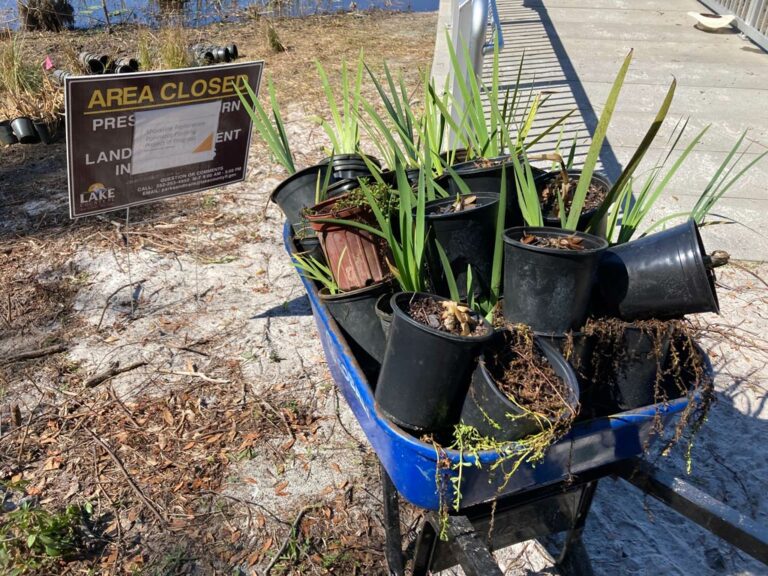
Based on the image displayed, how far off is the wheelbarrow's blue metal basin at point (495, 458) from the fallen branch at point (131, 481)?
1129 mm

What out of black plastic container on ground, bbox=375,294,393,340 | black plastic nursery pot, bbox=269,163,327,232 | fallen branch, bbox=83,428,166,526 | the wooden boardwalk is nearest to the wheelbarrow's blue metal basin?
black plastic container on ground, bbox=375,294,393,340

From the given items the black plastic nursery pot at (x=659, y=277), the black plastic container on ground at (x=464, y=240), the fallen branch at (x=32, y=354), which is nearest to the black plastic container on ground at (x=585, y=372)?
the black plastic nursery pot at (x=659, y=277)

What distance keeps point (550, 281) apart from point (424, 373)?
0.36 m

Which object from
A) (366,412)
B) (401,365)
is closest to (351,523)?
(366,412)

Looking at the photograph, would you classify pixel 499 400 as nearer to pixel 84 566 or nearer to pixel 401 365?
pixel 401 365

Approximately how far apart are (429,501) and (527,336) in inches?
16.9

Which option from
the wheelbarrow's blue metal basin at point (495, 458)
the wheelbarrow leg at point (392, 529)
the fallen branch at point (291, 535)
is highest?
the wheelbarrow's blue metal basin at point (495, 458)

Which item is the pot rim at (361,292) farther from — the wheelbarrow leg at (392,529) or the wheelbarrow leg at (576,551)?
the wheelbarrow leg at (576,551)

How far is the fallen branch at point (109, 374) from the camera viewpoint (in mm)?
2896

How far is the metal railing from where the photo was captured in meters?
6.70

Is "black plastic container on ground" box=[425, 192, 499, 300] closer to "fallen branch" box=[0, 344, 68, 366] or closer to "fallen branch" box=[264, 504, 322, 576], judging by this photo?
"fallen branch" box=[264, 504, 322, 576]

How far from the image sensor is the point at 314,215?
192 cm

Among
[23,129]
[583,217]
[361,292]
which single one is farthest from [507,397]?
[23,129]

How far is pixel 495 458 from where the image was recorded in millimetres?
1358
